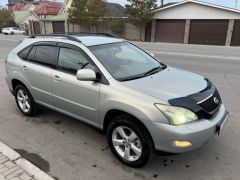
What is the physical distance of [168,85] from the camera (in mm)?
3373

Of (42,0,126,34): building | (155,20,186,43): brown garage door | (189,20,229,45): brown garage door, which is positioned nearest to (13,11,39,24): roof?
(42,0,126,34): building

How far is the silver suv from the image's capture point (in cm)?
295

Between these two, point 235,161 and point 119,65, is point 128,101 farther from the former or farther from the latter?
point 235,161

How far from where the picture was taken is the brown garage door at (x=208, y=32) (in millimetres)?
26047

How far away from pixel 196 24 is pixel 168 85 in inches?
1026

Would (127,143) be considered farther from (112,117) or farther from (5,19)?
(5,19)

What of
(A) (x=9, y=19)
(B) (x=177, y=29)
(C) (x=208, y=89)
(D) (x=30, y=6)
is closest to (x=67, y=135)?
(C) (x=208, y=89)

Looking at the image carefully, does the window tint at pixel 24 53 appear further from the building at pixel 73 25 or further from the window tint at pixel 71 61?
the building at pixel 73 25

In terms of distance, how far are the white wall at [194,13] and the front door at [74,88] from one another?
25.1 metres

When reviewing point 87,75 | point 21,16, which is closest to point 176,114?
point 87,75

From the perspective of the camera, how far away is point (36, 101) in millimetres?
4762

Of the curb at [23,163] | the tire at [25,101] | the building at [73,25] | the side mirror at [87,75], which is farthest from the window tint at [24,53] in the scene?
the building at [73,25]

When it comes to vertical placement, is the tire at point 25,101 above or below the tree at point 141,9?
below

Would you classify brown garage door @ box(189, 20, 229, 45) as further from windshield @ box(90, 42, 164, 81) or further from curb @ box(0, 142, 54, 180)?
curb @ box(0, 142, 54, 180)
